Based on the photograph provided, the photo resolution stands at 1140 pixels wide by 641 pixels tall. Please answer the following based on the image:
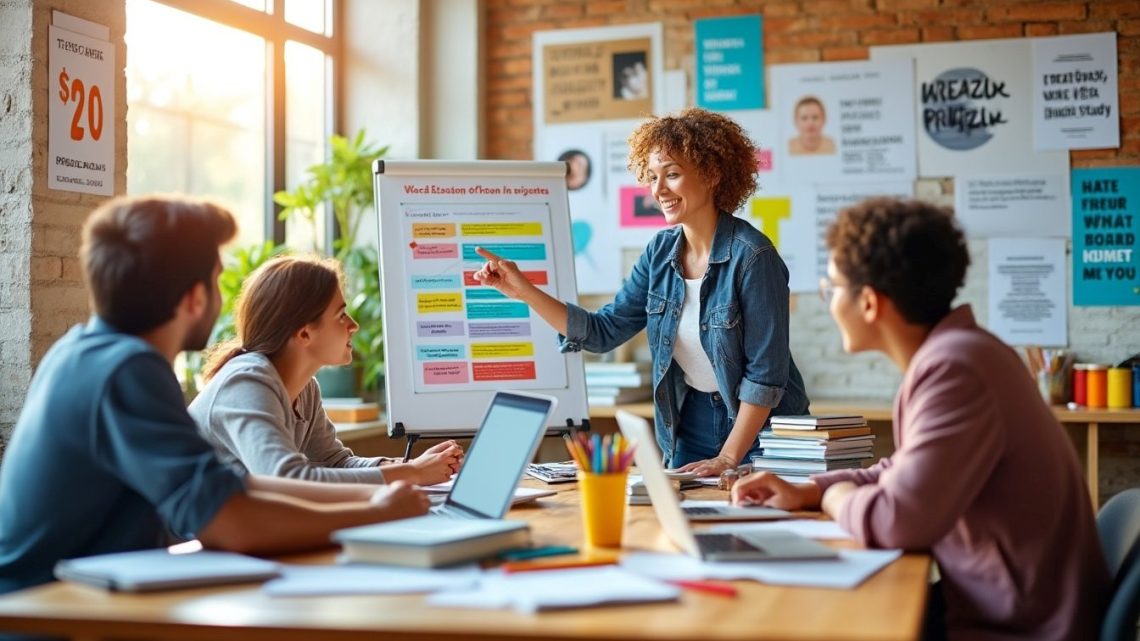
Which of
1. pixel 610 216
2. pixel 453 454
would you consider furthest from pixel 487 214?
pixel 610 216

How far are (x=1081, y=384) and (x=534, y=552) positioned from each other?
3455 millimetres

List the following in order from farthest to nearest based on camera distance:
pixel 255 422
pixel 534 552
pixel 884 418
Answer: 1. pixel 884 418
2. pixel 255 422
3. pixel 534 552

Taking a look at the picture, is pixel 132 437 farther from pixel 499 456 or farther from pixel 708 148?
pixel 708 148

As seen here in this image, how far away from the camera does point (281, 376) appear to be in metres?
2.39

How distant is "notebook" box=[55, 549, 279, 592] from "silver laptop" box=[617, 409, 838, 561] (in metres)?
0.56

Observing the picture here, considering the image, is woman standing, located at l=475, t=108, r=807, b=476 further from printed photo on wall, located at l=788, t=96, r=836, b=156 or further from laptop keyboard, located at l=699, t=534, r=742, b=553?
printed photo on wall, located at l=788, t=96, r=836, b=156

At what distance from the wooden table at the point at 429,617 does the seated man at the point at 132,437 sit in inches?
7.4

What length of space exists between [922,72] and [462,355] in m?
2.59

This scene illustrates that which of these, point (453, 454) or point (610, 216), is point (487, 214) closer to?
point (453, 454)

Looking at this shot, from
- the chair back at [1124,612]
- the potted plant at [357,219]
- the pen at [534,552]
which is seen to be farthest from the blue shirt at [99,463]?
the potted plant at [357,219]

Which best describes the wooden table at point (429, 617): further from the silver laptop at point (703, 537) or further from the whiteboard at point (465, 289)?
the whiteboard at point (465, 289)

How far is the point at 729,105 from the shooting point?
16.7 feet

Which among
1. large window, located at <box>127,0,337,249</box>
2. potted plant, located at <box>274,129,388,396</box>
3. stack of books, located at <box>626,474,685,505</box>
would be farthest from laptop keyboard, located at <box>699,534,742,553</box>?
potted plant, located at <box>274,129,388,396</box>

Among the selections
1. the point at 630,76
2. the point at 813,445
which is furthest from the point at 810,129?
the point at 813,445
